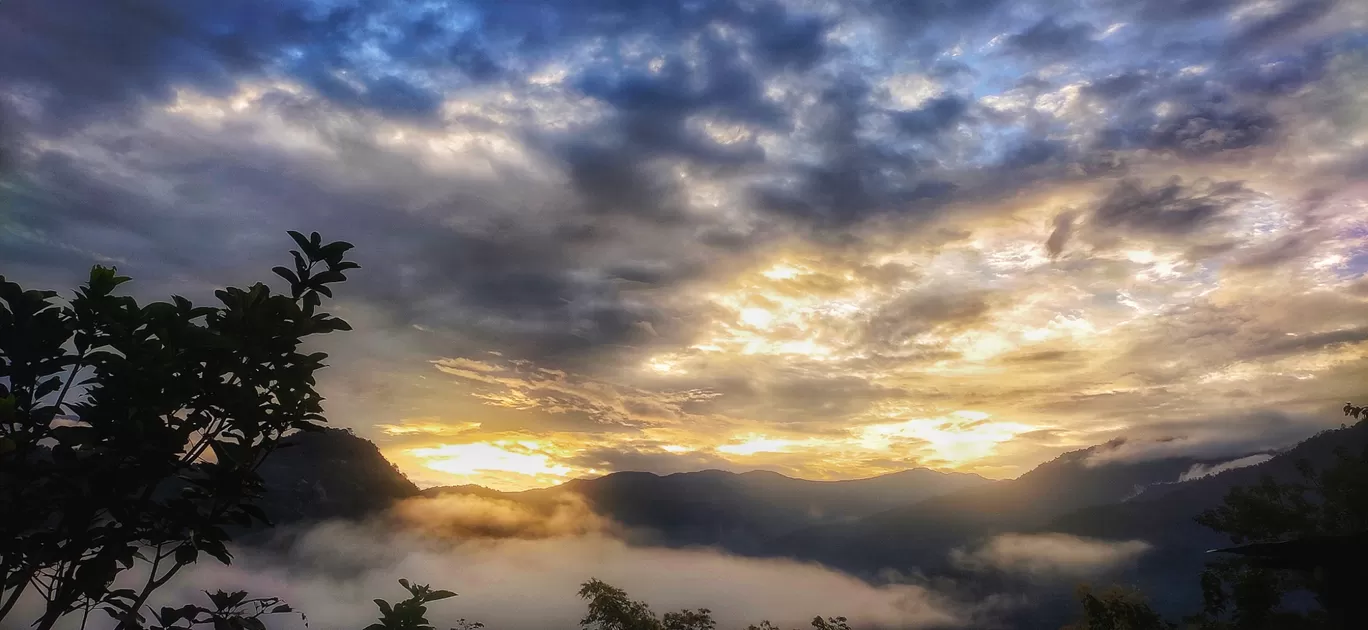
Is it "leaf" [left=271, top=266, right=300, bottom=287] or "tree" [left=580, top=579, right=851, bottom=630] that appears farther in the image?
"tree" [left=580, top=579, right=851, bottom=630]

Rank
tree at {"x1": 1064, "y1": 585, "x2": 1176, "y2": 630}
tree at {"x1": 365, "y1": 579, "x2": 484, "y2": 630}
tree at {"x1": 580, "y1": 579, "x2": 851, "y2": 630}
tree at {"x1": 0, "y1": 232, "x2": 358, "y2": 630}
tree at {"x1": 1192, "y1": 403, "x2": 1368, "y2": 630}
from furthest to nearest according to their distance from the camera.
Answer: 1. tree at {"x1": 1064, "y1": 585, "x2": 1176, "y2": 630}
2. tree at {"x1": 580, "y1": 579, "x2": 851, "y2": 630}
3. tree at {"x1": 1192, "y1": 403, "x2": 1368, "y2": 630}
4. tree at {"x1": 365, "y1": 579, "x2": 484, "y2": 630}
5. tree at {"x1": 0, "y1": 232, "x2": 358, "y2": 630}

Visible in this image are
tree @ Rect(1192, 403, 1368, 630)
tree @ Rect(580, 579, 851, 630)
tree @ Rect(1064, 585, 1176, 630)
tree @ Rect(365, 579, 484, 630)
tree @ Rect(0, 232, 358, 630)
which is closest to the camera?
tree @ Rect(0, 232, 358, 630)

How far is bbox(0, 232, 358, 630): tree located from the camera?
231 inches

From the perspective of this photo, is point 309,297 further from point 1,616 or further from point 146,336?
point 1,616

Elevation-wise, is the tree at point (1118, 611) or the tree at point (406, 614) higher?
the tree at point (406, 614)

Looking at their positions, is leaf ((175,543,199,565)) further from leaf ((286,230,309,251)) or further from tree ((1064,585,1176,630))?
tree ((1064,585,1176,630))

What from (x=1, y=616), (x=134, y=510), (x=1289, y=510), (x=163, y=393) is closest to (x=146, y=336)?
(x=163, y=393)

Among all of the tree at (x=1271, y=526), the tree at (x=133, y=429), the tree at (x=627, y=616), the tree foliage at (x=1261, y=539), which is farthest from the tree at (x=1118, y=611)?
the tree at (x=133, y=429)

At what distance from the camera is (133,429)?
19.4ft

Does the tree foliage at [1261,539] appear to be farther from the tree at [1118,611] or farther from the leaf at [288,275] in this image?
the leaf at [288,275]

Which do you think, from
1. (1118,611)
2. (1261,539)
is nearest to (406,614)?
(1118,611)

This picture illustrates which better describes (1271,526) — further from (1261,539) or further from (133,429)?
(133,429)

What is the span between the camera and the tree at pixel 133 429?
586 cm

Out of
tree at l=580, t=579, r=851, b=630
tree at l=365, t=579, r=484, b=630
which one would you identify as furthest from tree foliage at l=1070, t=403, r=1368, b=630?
tree at l=365, t=579, r=484, b=630
